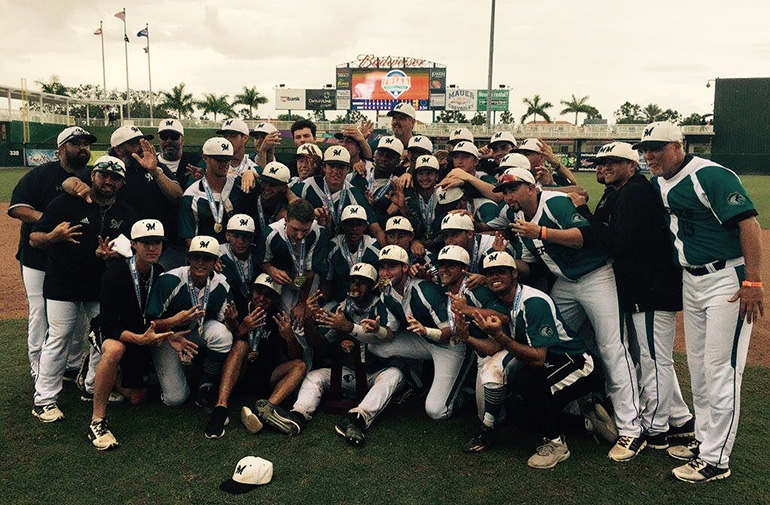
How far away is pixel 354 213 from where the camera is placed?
6.29 m

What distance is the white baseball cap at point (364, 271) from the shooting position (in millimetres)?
5941

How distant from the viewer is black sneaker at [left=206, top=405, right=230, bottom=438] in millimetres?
5457

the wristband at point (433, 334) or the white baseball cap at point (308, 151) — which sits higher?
the white baseball cap at point (308, 151)

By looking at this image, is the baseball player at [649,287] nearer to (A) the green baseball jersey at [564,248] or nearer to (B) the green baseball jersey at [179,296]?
(A) the green baseball jersey at [564,248]

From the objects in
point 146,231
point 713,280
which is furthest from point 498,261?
point 146,231

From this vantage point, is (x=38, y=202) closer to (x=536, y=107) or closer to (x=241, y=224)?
(x=241, y=224)

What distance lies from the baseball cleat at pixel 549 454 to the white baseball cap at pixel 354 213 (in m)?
2.60

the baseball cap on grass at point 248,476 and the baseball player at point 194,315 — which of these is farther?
the baseball player at point 194,315

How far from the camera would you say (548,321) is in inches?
205

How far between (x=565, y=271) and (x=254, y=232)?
2.92 meters

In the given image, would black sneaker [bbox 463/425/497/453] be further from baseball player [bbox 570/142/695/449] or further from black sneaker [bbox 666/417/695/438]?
black sneaker [bbox 666/417/695/438]

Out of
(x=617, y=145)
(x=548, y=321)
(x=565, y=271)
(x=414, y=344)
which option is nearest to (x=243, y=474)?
(x=414, y=344)

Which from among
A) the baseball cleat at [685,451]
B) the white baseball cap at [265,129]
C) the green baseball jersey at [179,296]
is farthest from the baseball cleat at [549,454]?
the white baseball cap at [265,129]

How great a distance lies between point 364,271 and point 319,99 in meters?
64.3
